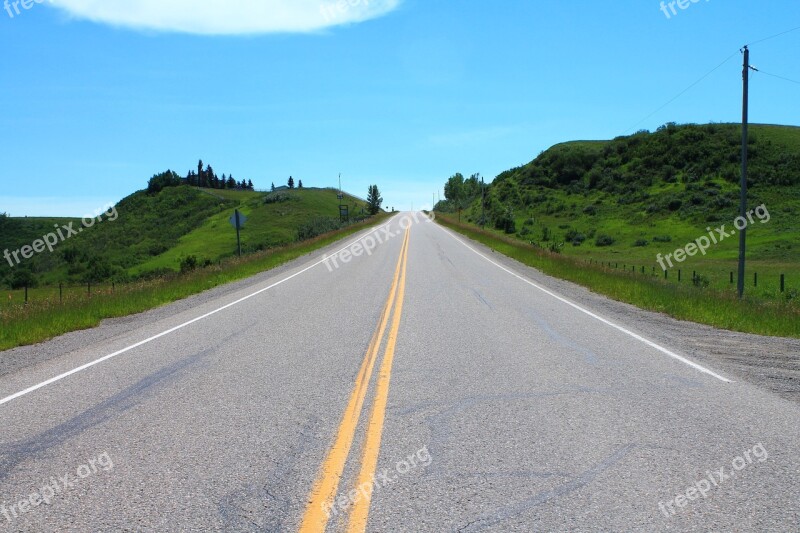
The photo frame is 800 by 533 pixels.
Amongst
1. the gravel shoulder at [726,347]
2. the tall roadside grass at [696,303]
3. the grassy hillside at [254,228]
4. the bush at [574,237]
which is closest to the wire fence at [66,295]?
the gravel shoulder at [726,347]

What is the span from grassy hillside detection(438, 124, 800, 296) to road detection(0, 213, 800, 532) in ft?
65.0

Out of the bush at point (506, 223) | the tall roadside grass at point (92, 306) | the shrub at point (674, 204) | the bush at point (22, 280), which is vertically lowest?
the bush at point (22, 280)

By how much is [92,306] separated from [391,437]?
40.1 ft

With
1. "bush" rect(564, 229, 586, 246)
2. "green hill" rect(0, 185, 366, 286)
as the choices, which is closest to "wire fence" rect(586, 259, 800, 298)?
"bush" rect(564, 229, 586, 246)

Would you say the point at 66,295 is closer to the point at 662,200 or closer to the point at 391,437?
the point at 391,437

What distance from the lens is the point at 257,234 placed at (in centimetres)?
9544

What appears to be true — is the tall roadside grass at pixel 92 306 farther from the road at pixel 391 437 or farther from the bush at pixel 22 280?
the bush at pixel 22 280

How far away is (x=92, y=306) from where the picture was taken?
48.4 feet

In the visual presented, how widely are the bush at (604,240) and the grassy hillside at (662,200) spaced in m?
0.11

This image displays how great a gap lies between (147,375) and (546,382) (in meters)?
5.01

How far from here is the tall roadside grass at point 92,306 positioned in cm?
1144

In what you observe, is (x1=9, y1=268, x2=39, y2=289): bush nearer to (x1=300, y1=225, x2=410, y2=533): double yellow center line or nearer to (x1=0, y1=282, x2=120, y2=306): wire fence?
(x1=0, y1=282, x2=120, y2=306): wire fence

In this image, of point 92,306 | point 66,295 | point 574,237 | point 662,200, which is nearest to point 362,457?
point 92,306

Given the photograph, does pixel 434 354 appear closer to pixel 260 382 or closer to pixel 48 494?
pixel 260 382
